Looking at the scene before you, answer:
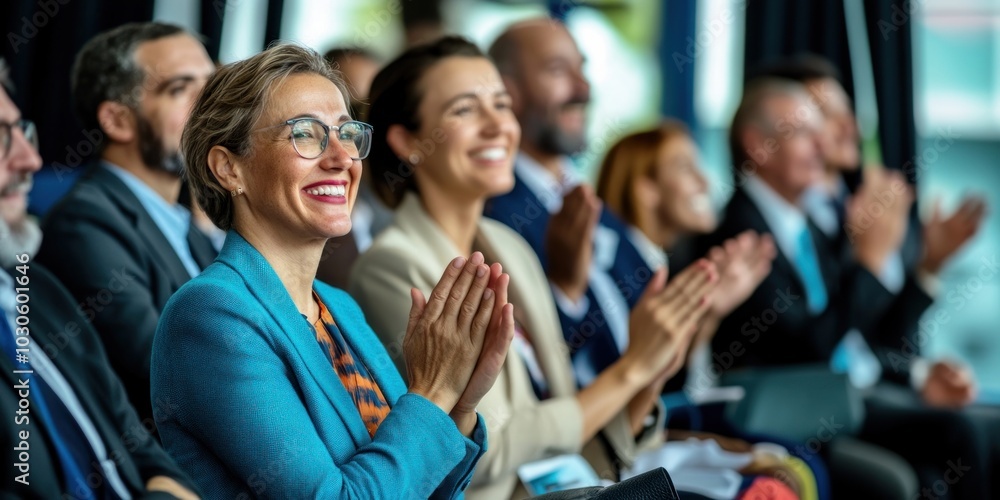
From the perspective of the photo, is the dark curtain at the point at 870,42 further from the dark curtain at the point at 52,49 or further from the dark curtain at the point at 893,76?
the dark curtain at the point at 52,49

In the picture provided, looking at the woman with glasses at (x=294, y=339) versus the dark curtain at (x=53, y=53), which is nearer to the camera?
the woman with glasses at (x=294, y=339)

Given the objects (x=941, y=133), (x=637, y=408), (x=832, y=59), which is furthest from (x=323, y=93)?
(x=941, y=133)

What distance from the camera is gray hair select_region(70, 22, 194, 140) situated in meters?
2.03

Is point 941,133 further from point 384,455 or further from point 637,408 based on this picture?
point 384,455

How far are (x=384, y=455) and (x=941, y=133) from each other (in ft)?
14.5

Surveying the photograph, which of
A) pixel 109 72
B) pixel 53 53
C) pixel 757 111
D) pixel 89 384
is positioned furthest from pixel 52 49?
pixel 757 111

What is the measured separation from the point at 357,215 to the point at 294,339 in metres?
1.55

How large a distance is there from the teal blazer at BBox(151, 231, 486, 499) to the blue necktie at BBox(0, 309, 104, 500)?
1.71ft

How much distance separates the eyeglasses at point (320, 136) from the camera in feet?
4.73

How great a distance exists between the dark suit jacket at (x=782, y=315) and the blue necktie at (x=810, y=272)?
4 cm

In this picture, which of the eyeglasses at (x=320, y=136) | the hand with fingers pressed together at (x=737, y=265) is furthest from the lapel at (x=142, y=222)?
the hand with fingers pressed together at (x=737, y=265)

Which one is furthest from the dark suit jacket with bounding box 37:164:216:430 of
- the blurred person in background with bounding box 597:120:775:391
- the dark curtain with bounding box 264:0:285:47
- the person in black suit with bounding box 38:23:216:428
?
the blurred person in background with bounding box 597:120:775:391

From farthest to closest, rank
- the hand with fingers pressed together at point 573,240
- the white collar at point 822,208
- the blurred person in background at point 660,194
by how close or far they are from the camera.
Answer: the white collar at point 822,208 → the blurred person in background at point 660,194 → the hand with fingers pressed together at point 573,240

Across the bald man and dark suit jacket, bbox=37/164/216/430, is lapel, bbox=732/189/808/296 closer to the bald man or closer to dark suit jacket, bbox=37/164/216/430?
the bald man
